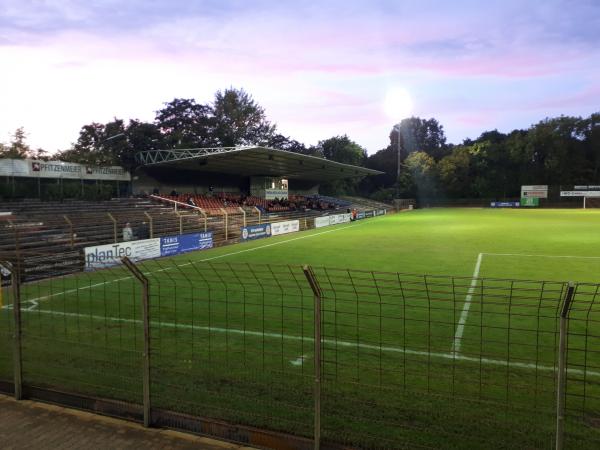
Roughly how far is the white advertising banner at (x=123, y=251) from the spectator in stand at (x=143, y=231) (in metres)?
2.24

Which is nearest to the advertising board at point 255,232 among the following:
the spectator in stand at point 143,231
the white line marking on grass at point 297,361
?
the spectator in stand at point 143,231

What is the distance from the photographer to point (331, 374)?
255 inches

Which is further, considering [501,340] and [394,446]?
[501,340]

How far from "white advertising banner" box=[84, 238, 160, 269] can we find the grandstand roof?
14.3m

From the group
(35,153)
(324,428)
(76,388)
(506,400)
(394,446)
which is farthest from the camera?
(35,153)

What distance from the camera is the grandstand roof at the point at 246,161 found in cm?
3584

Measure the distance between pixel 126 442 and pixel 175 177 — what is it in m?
38.7

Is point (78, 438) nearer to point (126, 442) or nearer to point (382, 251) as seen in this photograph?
point (126, 442)

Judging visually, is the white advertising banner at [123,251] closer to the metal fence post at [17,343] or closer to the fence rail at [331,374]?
the fence rail at [331,374]

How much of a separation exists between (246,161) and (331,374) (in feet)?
115

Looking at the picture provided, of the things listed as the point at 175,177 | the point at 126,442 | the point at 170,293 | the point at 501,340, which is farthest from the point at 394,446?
the point at 175,177

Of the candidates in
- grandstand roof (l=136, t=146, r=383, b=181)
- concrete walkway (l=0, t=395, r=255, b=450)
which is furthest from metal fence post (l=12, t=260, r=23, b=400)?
grandstand roof (l=136, t=146, r=383, b=181)

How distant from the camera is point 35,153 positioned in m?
40.3

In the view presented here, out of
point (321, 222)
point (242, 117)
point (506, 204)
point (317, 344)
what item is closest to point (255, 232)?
point (321, 222)
